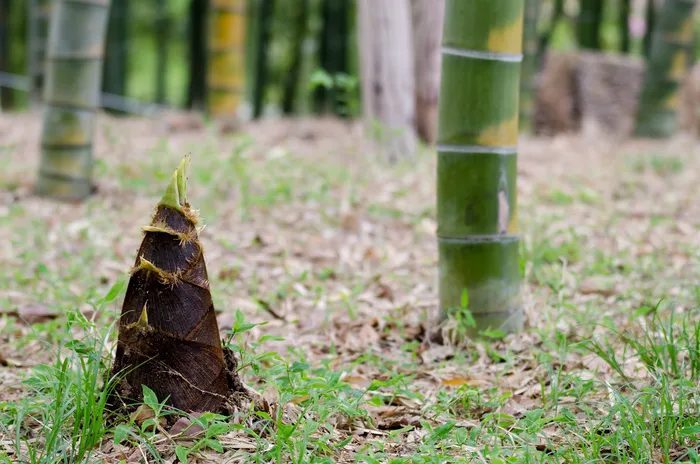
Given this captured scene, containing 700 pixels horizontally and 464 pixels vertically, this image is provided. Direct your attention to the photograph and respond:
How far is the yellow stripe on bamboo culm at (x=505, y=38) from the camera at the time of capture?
2.09 metres

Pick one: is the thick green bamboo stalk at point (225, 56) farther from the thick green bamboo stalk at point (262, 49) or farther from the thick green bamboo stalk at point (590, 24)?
the thick green bamboo stalk at point (590, 24)

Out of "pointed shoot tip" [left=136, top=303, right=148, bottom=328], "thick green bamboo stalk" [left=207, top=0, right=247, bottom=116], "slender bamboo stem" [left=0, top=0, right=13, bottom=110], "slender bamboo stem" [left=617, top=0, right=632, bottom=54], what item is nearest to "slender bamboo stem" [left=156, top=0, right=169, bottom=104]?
"slender bamboo stem" [left=0, top=0, right=13, bottom=110]

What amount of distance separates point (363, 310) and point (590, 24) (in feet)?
26.9

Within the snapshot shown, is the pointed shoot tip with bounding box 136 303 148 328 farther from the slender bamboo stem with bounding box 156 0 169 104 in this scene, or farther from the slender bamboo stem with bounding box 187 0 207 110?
the slender bamboo stem with bounding box 156 0 169 104

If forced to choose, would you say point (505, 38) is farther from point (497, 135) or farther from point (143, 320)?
point (143, 320)

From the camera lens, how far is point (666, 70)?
255 inches

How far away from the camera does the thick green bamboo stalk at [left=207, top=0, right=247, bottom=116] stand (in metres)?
6.38

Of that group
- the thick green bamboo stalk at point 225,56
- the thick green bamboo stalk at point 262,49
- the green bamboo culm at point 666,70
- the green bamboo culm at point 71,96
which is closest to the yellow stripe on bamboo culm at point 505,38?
the green bamboo culm at point 71,96

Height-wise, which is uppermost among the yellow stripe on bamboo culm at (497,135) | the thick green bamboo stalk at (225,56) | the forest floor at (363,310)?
the thick green bamboo stalk at (225,56)

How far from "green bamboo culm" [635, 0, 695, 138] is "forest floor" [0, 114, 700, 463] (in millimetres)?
944

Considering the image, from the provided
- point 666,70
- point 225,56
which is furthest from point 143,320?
point 666,70

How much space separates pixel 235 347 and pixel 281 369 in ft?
0.42

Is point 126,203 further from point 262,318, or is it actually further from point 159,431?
point 159,431

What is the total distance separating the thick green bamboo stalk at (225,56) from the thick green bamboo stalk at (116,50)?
3.04m
